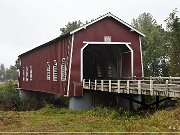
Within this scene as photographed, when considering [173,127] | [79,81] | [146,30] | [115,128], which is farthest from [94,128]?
[146,30]

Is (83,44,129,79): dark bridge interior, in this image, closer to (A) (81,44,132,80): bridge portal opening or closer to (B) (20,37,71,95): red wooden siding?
(A) (81,44,132,80): bridge portal opening

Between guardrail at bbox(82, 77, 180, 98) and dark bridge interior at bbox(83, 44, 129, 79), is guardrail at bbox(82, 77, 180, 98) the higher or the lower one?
the lower one

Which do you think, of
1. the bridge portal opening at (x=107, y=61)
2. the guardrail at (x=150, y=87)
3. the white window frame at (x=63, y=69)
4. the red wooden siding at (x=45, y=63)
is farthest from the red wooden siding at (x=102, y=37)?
the white window frame at (x=63, y=69)

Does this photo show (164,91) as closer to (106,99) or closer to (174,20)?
(106,99)

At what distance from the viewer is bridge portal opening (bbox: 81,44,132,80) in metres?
33.0

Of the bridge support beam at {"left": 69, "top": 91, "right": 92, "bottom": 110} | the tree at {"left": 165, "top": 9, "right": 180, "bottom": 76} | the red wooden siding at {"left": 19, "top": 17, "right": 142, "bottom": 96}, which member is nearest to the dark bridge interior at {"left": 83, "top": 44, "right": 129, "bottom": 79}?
the red wooden siding at {"left": 19, "top": 17, "right": 142, "bottom": 96}

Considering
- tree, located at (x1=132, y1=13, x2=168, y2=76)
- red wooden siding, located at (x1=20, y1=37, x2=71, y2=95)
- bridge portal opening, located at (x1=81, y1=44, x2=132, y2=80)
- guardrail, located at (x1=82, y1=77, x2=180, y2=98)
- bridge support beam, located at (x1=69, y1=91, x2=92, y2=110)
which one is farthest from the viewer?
tree, located at (x1=132, y1=13, x2=168, y2=76)

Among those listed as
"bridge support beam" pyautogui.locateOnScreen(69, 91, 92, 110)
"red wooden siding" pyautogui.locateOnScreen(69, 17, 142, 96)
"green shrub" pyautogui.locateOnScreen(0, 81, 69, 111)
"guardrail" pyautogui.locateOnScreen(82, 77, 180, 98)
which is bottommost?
"green shrub" pyautogui.locateOnScreen(0, 81, 69, 111)

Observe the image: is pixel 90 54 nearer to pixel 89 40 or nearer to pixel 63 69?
pixel 63 69

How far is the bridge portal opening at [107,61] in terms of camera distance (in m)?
33.0

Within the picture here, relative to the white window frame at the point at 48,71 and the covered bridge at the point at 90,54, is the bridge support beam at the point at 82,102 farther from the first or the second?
the white window frame at the point at 48,71

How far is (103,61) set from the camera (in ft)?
131

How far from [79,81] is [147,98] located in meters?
7.06

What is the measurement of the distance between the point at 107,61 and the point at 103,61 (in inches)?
59.7
